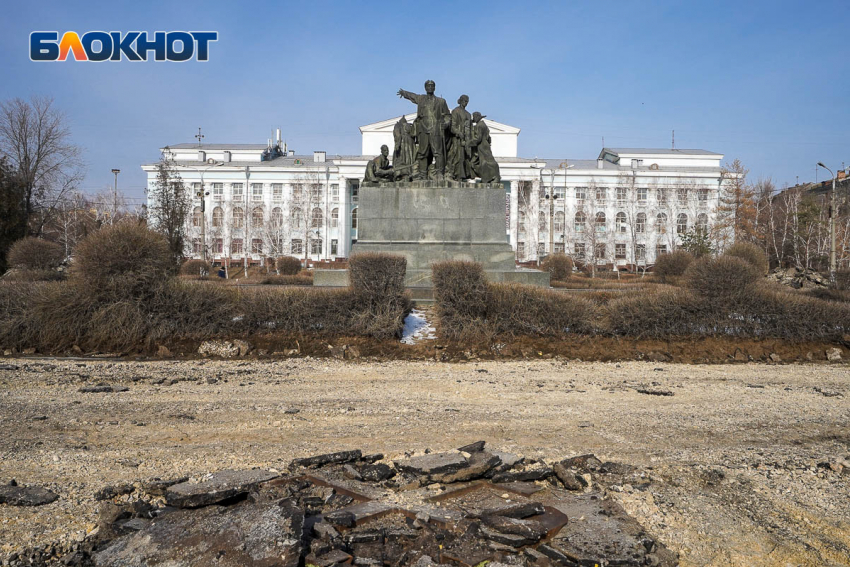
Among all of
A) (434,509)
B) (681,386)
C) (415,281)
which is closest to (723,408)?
(681,386)

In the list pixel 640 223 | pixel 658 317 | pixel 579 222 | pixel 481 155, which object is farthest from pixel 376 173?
pixel 640 223

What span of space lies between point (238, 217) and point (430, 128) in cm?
4647

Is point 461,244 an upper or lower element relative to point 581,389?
upper

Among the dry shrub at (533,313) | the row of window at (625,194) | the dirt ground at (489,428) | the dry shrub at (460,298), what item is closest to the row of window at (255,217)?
the row of window at (625,194)

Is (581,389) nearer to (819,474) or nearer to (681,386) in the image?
(681,386)

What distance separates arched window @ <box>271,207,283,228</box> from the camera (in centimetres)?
5772

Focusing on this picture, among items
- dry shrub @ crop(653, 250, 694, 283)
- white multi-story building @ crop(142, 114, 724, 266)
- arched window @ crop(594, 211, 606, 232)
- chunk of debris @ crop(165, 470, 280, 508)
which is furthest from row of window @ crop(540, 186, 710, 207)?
chunk of debris @ crop(165, 470, 280, 508)

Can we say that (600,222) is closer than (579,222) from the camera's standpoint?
Yes

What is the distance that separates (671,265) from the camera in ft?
82.9

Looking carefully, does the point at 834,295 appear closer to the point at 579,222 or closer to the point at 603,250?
the point at 603,250

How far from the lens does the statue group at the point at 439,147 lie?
1720 centimetres

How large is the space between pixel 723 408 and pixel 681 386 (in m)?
1.20

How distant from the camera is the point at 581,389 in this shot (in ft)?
23.9

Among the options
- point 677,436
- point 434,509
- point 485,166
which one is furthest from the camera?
point 485,166
